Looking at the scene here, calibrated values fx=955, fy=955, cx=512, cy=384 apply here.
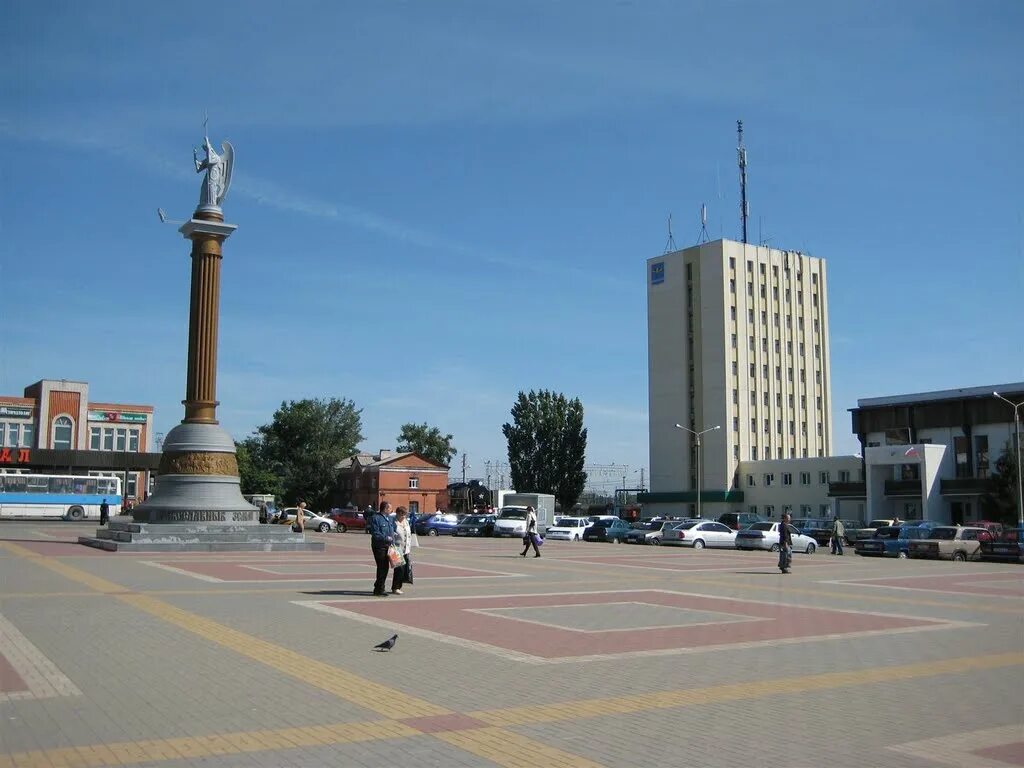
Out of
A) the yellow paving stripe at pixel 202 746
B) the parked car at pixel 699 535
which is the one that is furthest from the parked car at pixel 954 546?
the yellow paving stripe at pixel 202 746

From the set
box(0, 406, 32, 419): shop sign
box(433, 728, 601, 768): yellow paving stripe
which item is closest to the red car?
box(0, 406, 32, 419): shop sign

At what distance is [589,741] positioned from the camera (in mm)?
7105

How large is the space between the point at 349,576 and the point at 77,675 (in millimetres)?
12513

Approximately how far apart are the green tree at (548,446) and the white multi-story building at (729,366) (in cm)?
712

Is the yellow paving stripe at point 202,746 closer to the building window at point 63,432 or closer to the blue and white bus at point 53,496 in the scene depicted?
the blue and white bus at point 53,496

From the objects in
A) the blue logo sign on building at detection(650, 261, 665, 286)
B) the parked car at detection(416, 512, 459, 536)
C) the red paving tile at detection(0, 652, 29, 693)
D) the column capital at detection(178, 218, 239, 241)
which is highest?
the blue logo sign on building at detection(650, 261, 665, 286)

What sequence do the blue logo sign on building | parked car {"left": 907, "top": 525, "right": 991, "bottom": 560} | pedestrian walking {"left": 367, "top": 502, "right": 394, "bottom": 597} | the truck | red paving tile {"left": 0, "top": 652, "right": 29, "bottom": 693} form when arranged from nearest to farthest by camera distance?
1. red paving tile {"left": 0, "top": 652, "right": 29, "bottom": 693}
2. pedestrian walking {"left": 367, "top": 502, "right": 394, "bottom": 597}
3. parked car {"left": 907, "top": 525, "right": 991, "bottom": 560}
4. the truck
5. the blue logo sign on building

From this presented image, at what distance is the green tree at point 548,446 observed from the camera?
9000 centimetres

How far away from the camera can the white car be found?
168 ft

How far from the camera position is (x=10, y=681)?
8.77 m

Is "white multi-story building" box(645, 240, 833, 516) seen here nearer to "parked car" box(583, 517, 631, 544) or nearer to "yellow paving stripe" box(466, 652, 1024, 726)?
"parked car" box(583, 517, 631, 544)

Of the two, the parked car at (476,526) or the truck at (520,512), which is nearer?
the truck at (520,512)

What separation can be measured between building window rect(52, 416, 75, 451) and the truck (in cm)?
4673

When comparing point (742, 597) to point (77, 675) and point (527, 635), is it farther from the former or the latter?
point (77, 675)
